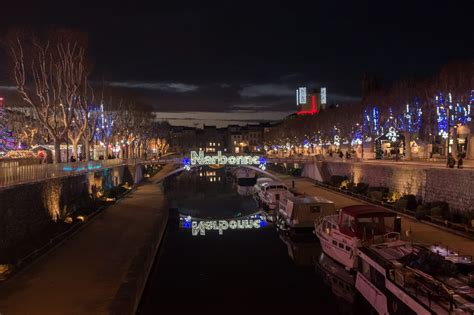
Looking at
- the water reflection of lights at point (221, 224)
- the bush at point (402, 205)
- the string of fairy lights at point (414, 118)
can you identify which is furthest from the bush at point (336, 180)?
the bush at point (402, 205)

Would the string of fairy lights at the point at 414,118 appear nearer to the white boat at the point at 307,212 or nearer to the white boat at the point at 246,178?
the white boat at the point at 246,178

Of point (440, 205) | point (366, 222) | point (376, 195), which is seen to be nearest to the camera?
point (366, 222)

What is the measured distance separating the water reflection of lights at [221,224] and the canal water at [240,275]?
10cm

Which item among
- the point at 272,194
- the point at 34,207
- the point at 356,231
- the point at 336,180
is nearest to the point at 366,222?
the point at 356,231

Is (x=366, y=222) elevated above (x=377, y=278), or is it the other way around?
(x=366, y=222)

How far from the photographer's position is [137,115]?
9194 cm

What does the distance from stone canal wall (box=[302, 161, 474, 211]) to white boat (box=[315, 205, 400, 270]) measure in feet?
34.1

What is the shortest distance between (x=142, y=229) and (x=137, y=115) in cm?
5960

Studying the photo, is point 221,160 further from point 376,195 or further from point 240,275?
point 240,275

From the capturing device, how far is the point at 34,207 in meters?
29.3

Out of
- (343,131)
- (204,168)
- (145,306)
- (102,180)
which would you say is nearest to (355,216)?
(145,306)

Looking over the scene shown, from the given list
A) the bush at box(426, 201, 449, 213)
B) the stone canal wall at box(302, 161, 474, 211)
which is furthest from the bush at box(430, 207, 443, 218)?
Answer: the stone canal wall at box(302, 161, 474, 211)

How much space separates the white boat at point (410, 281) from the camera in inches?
631

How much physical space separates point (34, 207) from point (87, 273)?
858 centimetres
